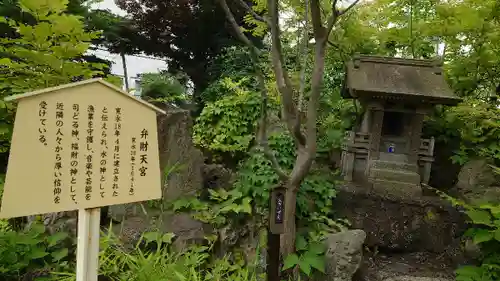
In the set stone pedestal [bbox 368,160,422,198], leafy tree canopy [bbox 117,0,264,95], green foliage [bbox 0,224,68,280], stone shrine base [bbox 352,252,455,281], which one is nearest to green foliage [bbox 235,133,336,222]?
stone shrine base [bbox 352,252,455,281]

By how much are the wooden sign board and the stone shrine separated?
4.62 metres

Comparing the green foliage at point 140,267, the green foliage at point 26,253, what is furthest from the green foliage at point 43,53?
the green foliage at point 140,267

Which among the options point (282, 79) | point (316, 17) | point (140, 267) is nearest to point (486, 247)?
point (282, 79)

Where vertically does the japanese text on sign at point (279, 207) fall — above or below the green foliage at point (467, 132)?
below

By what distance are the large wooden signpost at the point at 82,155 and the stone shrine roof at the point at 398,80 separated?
4591 mm

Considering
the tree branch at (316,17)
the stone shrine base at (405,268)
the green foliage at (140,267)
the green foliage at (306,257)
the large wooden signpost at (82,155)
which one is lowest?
the stone shrine base at (405,268)

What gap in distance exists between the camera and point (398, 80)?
6.37 meters

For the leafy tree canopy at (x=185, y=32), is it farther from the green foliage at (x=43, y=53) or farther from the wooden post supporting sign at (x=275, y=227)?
the wooden post supporting sign at (x=275, y=227)

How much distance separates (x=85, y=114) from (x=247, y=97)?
4.83 meters

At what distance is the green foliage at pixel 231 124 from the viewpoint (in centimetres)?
651

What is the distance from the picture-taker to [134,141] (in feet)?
7.19

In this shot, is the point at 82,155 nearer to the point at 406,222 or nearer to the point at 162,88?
the point at 406,222

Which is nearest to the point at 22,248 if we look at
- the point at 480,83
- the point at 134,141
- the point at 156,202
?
the point at 134,141

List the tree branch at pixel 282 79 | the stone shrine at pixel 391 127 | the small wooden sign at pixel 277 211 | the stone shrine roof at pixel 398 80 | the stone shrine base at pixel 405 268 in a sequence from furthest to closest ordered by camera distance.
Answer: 1. the stone shrine at pixel 391 127
2. the stone shrine roof at pixel 398 80
3. the stone shrine base at pixel 405 268
4. the small wooden sign at pixel 277 211
5. the tree branch at pixel 282 79
